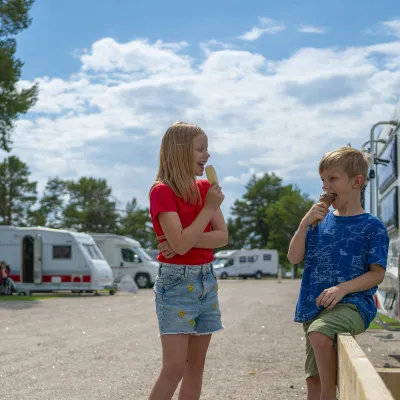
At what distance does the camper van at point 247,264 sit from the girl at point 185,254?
5151cm

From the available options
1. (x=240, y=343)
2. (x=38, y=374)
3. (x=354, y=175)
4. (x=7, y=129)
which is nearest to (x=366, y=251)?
(x=354, y=175)

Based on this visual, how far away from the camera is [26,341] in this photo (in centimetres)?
950

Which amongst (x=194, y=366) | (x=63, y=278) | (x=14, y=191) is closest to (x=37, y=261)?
(x=63, y=278)

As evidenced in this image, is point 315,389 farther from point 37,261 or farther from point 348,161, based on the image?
point 37,261

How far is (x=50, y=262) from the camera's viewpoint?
84.8ft

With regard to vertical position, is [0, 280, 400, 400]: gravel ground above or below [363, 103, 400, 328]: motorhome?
below

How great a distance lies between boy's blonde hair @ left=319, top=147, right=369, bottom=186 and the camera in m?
3.30

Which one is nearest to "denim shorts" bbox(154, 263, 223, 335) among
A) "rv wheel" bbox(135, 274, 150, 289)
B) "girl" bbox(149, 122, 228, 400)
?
"girl" bbox(149, 122, 228, 400)

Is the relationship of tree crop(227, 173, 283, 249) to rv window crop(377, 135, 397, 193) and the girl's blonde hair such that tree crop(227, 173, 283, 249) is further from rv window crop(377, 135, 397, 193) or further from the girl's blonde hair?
the girl's blonde hair

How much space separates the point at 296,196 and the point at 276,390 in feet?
247

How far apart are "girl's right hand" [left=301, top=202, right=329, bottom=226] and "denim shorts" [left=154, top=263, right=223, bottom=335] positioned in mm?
508

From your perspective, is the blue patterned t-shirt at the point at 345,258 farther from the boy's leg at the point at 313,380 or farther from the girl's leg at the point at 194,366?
the girl's leg at the point at 194,366

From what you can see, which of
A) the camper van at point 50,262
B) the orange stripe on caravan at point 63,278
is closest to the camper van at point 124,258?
the camper van at point 50,262

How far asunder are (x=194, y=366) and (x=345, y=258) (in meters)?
0.87
